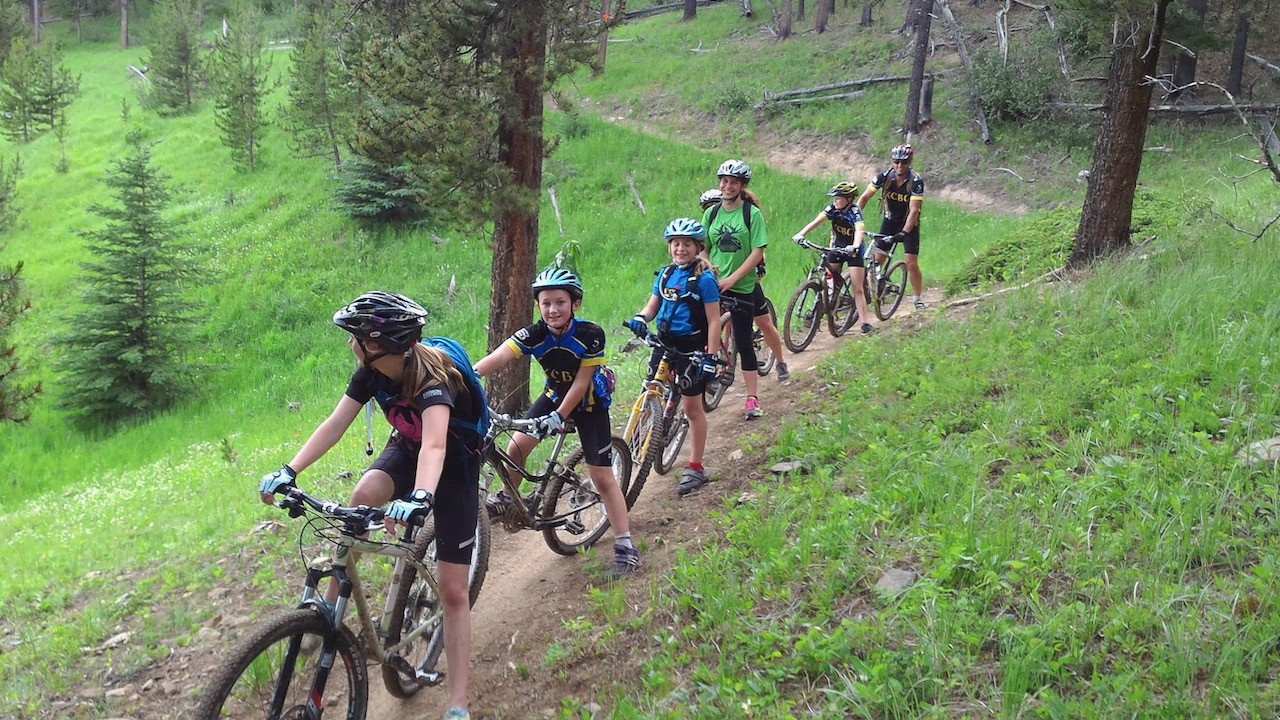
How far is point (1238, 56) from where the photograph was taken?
888 inches

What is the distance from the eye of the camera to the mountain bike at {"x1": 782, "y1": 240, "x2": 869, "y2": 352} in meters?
10.8

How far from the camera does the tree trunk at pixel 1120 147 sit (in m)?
8.63

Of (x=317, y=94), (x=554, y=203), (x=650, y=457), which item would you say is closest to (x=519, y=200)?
(x=650, y=457)

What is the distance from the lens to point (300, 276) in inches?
843

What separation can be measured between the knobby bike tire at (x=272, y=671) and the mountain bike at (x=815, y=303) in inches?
302

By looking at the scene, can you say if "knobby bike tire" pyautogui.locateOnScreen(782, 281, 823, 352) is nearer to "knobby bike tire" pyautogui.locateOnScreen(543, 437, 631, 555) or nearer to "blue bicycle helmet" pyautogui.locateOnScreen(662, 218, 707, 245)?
"blue bicycle helmet" pyautogui.locateOnScreen(662, 218, 707, 245)

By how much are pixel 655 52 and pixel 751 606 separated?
36.4m

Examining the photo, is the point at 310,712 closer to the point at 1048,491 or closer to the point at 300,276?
the point at 1048,491

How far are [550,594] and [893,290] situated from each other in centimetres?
796

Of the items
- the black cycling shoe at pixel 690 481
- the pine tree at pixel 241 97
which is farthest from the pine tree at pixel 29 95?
the black cycling shoe at pixel 690 481

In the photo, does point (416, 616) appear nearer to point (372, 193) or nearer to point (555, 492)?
point (555, 492)

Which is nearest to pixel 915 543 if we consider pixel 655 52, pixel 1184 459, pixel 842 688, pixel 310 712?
pixel 842 688

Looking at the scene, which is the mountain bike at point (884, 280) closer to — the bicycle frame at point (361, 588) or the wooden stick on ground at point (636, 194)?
the bicycle frame at point (361, 588)

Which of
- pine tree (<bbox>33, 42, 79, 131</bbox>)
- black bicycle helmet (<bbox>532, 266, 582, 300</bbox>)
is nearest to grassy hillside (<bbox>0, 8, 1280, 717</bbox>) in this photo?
black bicycle helmet (<bbox>532, 266, 582, 300</bbox>)
